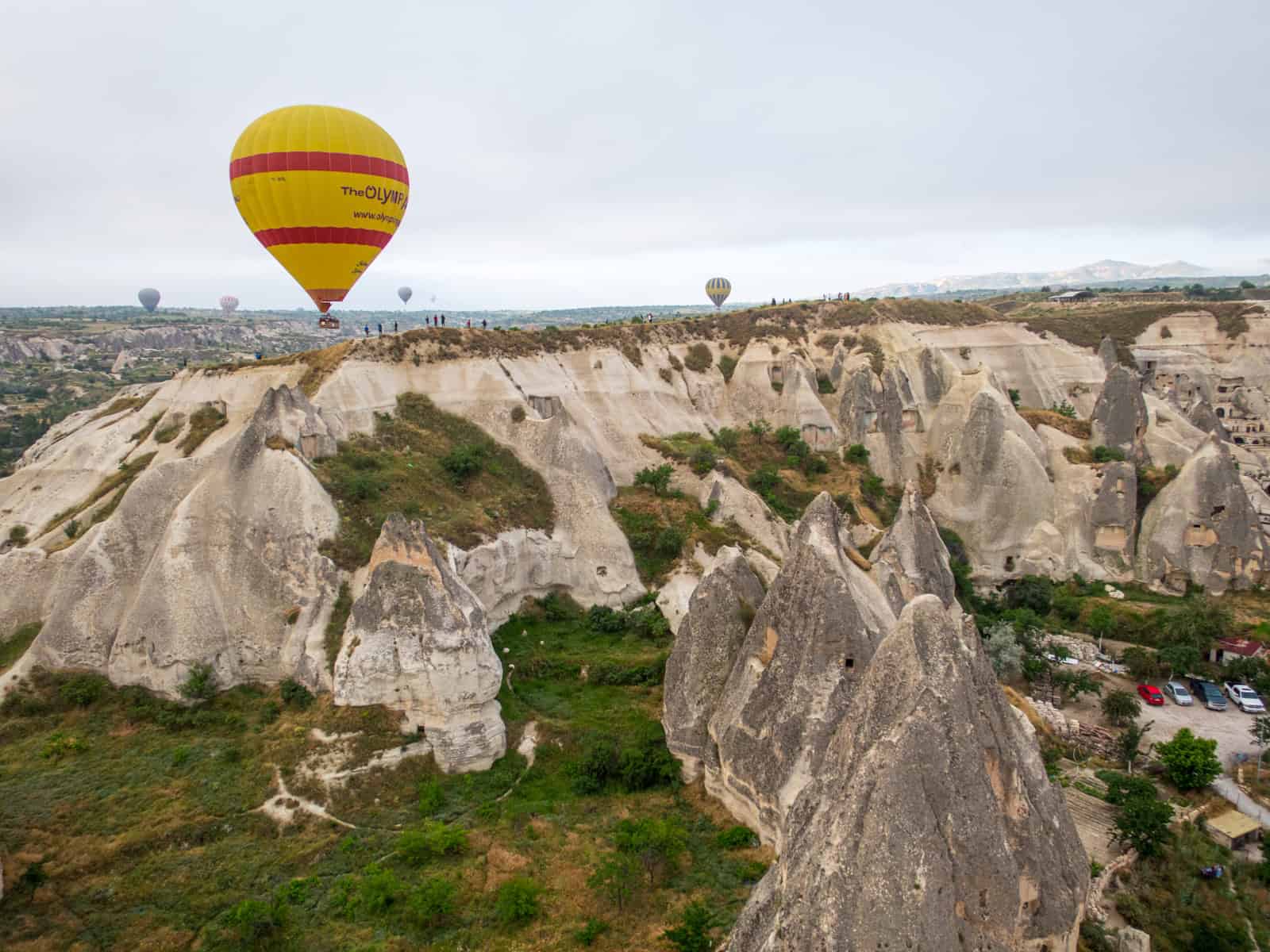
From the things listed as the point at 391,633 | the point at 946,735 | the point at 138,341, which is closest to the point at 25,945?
the point at 391,633

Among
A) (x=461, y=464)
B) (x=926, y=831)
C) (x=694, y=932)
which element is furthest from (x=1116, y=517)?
(x=926, y=831)

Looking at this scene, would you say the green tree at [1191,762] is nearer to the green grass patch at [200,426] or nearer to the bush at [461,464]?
the bush at [461,464]

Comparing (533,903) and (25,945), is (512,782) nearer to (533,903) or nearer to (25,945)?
(533,903)

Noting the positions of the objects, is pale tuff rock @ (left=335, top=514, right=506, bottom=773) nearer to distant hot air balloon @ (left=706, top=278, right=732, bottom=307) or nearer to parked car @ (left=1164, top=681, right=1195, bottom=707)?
parked car @ (left=1164, top=681, right=1195, bottom=707)

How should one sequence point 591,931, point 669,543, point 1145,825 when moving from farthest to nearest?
point 669,543 → point 1145,825 → point 591,931

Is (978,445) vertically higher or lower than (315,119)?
lower


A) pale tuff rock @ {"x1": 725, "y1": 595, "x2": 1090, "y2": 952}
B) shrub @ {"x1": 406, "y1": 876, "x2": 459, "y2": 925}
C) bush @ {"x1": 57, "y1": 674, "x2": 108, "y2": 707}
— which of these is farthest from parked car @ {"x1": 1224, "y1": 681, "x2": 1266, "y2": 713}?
bush @ {"x1": 57, "y1": 674, "x2": 108, "y2": 707}

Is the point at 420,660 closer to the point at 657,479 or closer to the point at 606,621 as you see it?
the point at 606,621
